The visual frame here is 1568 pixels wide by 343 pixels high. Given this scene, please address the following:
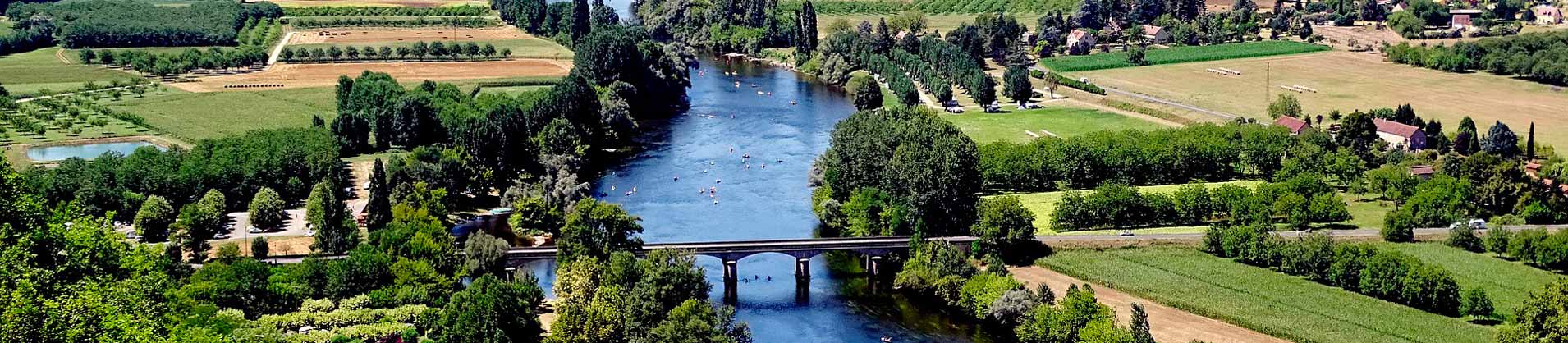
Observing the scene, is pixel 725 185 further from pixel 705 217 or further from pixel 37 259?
pixel 37 259

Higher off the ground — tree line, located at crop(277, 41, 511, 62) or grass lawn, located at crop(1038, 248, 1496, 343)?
tree line, located at crop(277, 41, 511, 62)

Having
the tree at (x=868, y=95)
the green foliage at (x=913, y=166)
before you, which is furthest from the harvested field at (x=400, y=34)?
the green foliage at (x=913, y=166)

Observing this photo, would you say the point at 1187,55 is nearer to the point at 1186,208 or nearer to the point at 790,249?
the point at 1186,208

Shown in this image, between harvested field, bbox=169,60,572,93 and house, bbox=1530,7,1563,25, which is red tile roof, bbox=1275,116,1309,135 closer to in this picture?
harvested field, bbox=169,60,572,93

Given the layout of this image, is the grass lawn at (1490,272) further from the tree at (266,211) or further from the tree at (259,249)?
the tree at (266,211)

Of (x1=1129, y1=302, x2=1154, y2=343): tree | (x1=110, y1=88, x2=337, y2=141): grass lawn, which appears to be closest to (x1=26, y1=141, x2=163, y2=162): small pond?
(x1=110, y1=88, x2=337, y2=141): grass lawn
